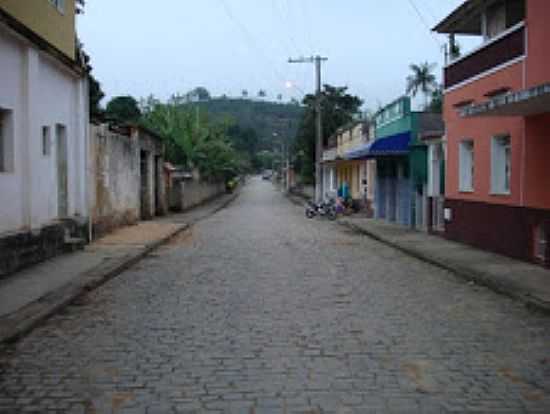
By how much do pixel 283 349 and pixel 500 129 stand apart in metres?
10.2

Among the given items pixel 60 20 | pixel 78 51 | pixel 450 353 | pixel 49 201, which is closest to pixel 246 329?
pixel 450 353

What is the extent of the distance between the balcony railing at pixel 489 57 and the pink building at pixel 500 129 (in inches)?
0.8

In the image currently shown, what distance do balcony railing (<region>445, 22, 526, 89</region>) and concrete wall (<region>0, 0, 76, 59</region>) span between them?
9437 mm

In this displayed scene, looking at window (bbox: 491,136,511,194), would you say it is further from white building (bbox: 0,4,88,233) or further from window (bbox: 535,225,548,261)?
white building (bbox: 0,4,88,233)

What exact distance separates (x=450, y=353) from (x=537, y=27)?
344 inches

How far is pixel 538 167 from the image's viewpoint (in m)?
14.1

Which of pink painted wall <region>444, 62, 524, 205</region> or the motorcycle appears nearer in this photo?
pink painted wall <region>444, 62, 524, 205</region>

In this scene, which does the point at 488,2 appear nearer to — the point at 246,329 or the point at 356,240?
the point at 356,240

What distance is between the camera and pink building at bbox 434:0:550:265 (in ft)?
45.1

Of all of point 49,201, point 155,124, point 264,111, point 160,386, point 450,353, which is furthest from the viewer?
point 264,111

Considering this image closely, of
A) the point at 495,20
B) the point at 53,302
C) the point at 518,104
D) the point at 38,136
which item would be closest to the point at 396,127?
the point at 495,20

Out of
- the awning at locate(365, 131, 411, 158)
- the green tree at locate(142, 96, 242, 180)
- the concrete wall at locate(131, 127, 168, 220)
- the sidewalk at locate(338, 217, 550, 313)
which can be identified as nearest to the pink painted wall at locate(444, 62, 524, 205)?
the sidewalk at locate(338, 217, 550, 313)

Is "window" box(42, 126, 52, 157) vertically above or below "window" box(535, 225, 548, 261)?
above

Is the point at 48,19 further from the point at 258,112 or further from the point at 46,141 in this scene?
the point at 258,112
